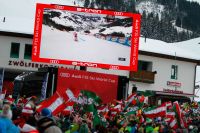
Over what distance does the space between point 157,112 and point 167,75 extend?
2941cm

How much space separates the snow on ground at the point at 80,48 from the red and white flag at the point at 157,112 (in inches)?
522

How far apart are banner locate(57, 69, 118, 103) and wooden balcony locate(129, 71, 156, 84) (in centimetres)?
1789

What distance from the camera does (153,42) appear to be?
58500 millimetres

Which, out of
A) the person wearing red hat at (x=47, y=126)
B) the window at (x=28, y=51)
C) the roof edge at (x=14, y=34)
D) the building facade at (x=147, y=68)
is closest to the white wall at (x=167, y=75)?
the building facade at (x=147, y=68)

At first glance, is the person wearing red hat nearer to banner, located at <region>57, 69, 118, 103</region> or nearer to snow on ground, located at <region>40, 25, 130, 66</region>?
banner, located at <region>57, 69, 118, 103</region>

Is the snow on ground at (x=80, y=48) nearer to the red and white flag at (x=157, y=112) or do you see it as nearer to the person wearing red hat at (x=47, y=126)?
the red and white flag at (x=157, y=112)

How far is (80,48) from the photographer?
35.1 metres

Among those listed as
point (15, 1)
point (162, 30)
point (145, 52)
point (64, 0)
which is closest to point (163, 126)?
point (145, 52)

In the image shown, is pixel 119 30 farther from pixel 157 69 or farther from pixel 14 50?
pixel 157 69

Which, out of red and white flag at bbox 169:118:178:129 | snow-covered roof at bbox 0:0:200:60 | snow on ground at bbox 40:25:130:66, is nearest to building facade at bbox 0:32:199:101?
snow-covered roof at bbox 0:0:200:60

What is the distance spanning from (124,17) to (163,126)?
17150 mm

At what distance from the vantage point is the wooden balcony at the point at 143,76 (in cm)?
4853

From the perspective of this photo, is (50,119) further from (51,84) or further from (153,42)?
(153,42)

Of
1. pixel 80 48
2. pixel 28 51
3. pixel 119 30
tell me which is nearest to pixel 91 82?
pixel 80 48
